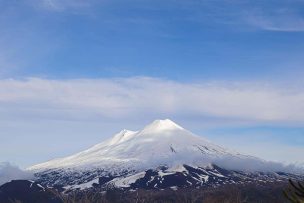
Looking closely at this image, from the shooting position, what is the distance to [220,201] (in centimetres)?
11675

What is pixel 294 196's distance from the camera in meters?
18.4

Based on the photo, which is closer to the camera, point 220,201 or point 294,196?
point 294,196

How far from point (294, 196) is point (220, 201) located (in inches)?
3952
